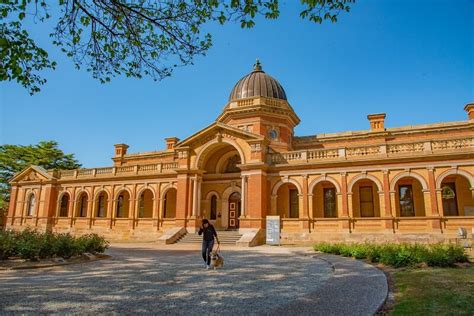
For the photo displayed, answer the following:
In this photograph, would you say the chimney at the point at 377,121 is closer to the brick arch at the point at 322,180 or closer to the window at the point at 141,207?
the brick arch at the point at 322,180

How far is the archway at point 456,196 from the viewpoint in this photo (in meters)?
20.6

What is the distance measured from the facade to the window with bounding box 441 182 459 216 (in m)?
0.07

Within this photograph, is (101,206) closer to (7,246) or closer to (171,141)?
(171,141)

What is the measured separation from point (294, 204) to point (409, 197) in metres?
8.04

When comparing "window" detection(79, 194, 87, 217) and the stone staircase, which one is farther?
"window" detection(79, 194, 87, 217)

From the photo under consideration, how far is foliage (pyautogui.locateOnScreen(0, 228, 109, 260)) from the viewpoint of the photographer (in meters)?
11.7

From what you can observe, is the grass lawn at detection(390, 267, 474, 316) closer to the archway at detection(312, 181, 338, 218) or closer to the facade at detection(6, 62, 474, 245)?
the facade at detection(6, 62, 474, 245)

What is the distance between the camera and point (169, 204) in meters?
29.7

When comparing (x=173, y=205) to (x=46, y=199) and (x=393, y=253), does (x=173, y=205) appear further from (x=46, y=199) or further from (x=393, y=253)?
(x=393, y=253)

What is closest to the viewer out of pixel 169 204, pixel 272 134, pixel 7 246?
pixel 7 246

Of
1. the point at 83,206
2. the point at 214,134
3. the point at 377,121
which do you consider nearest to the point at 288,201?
the point at 214,134

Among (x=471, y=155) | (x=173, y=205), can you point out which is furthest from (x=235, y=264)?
(x=173, y=205)

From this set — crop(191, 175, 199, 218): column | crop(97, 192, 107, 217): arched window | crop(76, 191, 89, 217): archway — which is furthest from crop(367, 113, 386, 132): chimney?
crop(76, 191, 89, 217): archway

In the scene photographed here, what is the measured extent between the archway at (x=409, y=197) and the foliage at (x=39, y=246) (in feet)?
63.0
